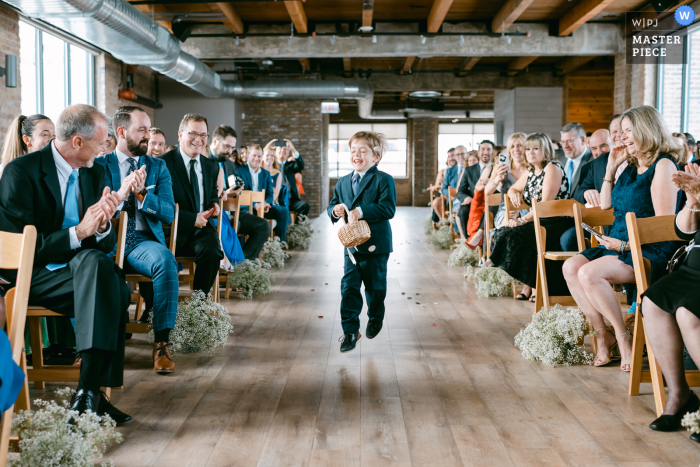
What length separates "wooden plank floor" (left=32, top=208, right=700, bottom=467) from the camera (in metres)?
2.27

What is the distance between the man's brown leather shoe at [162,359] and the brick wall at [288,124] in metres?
11.5

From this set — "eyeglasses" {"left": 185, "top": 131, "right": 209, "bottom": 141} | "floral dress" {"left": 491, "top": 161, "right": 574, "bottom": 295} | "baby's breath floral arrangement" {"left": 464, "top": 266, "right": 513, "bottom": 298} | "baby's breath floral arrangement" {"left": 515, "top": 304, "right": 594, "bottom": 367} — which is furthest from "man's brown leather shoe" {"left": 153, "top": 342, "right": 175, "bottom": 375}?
"baby's breath floral arrangement" {"left": 464, "top": 266, "right": 513, "bottom": 298}

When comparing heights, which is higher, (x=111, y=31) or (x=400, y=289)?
(x=111, y=31)

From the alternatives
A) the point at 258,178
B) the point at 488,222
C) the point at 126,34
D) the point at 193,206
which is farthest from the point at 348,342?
the point at 126,34

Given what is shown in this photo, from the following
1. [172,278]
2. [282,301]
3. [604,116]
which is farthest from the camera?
[604,116]

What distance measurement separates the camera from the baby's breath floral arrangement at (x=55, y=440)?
6.54 ft

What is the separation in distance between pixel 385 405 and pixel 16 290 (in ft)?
5.31

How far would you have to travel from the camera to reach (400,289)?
231 inches

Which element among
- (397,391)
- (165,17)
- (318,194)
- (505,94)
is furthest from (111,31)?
(505,94)

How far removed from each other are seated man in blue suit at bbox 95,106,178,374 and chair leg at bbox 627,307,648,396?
229 cm

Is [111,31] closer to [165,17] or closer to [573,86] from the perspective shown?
[165,17]

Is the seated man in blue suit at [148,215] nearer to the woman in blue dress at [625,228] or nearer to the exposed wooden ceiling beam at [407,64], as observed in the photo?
the woman in blue dress at [625,228]

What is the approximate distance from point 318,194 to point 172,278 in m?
12.0

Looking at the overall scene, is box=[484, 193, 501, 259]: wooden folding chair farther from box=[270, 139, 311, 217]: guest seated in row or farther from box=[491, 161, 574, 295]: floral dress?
box=[270, 139, 311, 217]: guest seated in row
